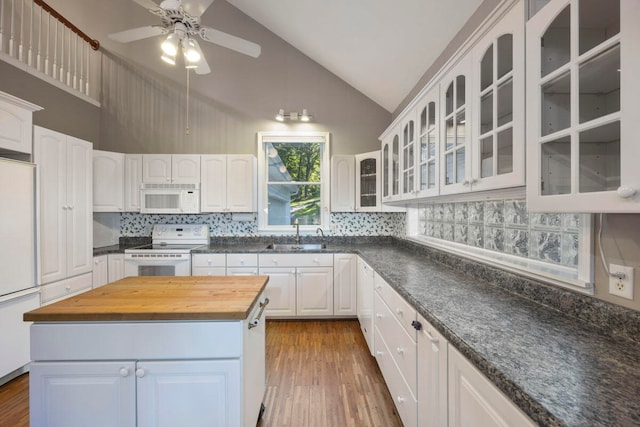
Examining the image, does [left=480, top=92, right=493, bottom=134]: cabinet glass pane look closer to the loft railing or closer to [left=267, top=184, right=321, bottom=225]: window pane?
[left=267, top=184, right=321, bottom=225]: window pane

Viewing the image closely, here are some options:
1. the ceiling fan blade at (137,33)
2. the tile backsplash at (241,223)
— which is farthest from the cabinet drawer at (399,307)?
the ceiling fan blade at (137,33)

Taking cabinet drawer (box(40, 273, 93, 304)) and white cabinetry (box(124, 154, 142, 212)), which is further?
white cabinetry (box(124, 154, 142, 212))

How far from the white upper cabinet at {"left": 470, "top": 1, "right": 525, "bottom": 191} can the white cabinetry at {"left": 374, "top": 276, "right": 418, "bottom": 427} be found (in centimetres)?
77

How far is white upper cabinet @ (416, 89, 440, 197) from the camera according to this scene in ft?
5.90

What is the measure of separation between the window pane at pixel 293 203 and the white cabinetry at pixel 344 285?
885 mm

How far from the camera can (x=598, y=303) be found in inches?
39.4

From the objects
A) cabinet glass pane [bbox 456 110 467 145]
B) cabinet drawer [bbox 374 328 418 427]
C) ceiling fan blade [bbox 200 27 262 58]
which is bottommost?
cabinet drawer [bbox 374 328 418 427]

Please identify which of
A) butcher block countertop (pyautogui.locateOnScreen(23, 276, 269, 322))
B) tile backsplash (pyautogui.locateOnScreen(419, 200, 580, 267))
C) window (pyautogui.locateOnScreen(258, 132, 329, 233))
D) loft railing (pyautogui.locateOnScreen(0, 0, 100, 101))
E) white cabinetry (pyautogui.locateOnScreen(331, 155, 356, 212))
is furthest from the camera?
window (pyautogui.locateOnScreen(258, 132, 329, 233))

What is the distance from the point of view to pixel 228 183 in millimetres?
3463

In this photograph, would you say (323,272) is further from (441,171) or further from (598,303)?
(598,303)

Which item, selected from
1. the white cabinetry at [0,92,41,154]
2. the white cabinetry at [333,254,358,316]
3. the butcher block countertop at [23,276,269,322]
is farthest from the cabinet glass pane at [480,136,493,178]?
the white cabinetry at [0,92,41,154]

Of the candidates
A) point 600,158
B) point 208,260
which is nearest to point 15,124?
point 208,260

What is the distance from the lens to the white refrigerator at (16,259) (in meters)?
2.06

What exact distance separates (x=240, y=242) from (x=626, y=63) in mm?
3685
